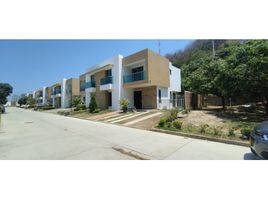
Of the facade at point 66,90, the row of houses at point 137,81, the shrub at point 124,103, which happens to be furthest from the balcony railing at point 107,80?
the facade at point 66,90

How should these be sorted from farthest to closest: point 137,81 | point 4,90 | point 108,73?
point 4,90 → point 108,73 → point 137,81

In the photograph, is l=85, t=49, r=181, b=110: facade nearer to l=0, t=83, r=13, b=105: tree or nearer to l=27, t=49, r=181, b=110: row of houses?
l=27, t=49, r=181, b=110: row of houses

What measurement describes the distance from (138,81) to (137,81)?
160 mm

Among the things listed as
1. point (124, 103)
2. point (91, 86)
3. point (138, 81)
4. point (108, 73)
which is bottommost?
point (124, 103)

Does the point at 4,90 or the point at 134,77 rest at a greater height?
the point at 4,90

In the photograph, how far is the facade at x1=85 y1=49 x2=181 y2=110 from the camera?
Answer: 2016cm

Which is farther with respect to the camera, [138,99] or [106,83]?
[106,83]

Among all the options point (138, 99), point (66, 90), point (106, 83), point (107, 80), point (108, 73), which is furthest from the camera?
point (66, 90)

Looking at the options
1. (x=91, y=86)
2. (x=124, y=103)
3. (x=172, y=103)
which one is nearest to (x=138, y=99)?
(x=124, y=103)

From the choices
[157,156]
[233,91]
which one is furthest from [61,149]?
[233,91]

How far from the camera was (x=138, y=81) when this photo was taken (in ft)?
66.7

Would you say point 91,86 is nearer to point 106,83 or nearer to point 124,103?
point 106,83

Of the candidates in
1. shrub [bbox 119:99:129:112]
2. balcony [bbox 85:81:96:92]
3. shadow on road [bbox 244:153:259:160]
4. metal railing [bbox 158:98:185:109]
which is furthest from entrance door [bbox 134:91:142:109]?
shadow on road [bbox 244:153:259:160]

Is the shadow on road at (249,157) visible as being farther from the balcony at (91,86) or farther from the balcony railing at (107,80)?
the balcony at (91,86)
